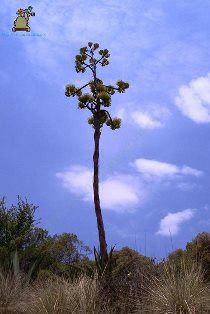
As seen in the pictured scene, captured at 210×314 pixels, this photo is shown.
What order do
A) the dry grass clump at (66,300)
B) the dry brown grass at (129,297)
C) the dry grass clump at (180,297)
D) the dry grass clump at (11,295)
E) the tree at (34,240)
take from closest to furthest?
the dry grass clump at (180,297) → the dry brown grass at (129,297) → the dry grass clump at (66,300) → the dry grass clump at (11,295) → the tree at (34,240)

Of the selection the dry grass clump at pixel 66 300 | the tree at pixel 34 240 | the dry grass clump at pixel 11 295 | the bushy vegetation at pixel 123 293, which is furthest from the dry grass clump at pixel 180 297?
the tree at pixel 34 240

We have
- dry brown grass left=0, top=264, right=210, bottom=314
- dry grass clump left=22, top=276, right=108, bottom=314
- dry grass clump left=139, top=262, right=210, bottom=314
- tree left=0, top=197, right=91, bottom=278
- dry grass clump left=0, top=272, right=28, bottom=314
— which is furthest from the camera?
tree left=0, top=197, right=91, bottom=278

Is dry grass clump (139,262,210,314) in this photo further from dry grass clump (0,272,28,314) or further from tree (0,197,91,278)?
tree (0,197,91,278)

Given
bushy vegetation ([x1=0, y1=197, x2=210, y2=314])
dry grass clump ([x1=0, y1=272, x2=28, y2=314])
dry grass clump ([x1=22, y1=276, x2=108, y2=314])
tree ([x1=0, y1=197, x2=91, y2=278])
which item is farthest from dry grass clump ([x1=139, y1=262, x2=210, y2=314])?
tree ([x1=0, y1=197, x2=91, y2=278])

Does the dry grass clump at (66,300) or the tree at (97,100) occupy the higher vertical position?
the tree at (97,100)

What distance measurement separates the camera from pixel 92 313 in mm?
9844

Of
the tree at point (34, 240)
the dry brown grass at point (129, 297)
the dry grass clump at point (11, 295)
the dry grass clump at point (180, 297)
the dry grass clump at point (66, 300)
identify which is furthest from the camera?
the tree at point (34, 240)

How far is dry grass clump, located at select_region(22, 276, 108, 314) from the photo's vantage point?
994 cm

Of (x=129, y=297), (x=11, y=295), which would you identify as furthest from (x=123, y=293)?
(x=11, y=295)

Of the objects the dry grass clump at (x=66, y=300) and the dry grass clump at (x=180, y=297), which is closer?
the dry grass clump at (x=180, y=297)

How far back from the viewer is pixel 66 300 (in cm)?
1012

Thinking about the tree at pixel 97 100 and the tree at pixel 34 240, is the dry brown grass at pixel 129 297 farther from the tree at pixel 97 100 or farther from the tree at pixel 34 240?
the tree at pixel 34 240

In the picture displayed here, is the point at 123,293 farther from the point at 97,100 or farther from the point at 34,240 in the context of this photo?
the point at 34,240

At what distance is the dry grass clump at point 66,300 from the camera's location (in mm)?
9938
